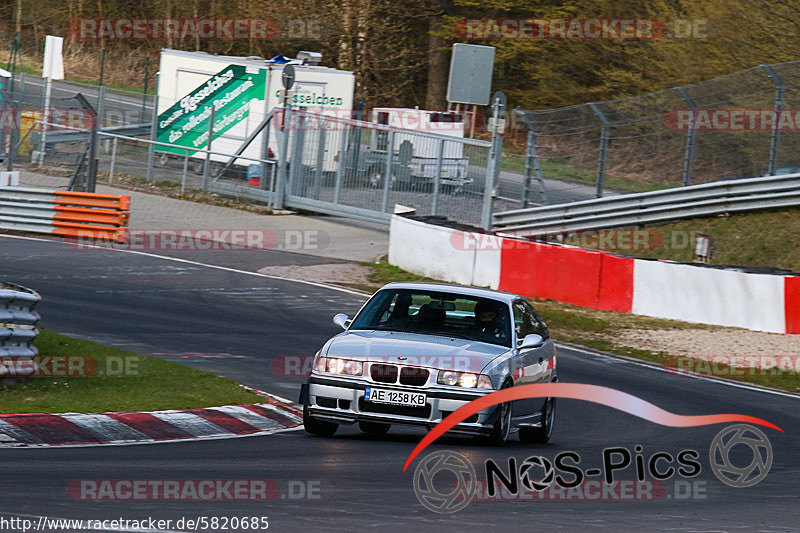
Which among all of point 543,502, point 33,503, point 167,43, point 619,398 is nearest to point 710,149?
point 619,398

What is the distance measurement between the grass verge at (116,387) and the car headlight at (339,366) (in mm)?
1784

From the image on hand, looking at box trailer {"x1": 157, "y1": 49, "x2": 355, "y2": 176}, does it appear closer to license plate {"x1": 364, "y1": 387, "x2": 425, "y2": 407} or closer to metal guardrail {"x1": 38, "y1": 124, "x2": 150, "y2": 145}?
metal guardrail {"x1": 38, "y1": 124, "x2": 150, "y2": 145}

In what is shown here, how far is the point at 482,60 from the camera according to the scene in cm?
2539

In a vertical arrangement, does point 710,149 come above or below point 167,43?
below

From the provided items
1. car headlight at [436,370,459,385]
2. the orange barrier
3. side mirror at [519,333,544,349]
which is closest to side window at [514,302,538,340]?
side mirror at [519,333,544,349]

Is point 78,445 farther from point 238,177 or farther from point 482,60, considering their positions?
point 238,177

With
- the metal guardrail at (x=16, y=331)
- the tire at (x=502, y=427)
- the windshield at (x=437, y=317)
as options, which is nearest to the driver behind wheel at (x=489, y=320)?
the windshield at (x=437, y=317)

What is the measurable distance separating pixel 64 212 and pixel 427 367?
17.1 m

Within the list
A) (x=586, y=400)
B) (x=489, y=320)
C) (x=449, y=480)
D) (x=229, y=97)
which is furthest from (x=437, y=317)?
(x=229, y=97)

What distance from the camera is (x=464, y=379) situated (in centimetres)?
909

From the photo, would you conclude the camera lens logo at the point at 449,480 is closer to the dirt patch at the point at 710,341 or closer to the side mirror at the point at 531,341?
the side mirror at the point at 531,341

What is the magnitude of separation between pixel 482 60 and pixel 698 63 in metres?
11.5

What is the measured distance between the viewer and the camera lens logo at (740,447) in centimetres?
873

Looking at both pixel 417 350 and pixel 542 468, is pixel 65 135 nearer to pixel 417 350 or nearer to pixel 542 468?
pixel 417 350
